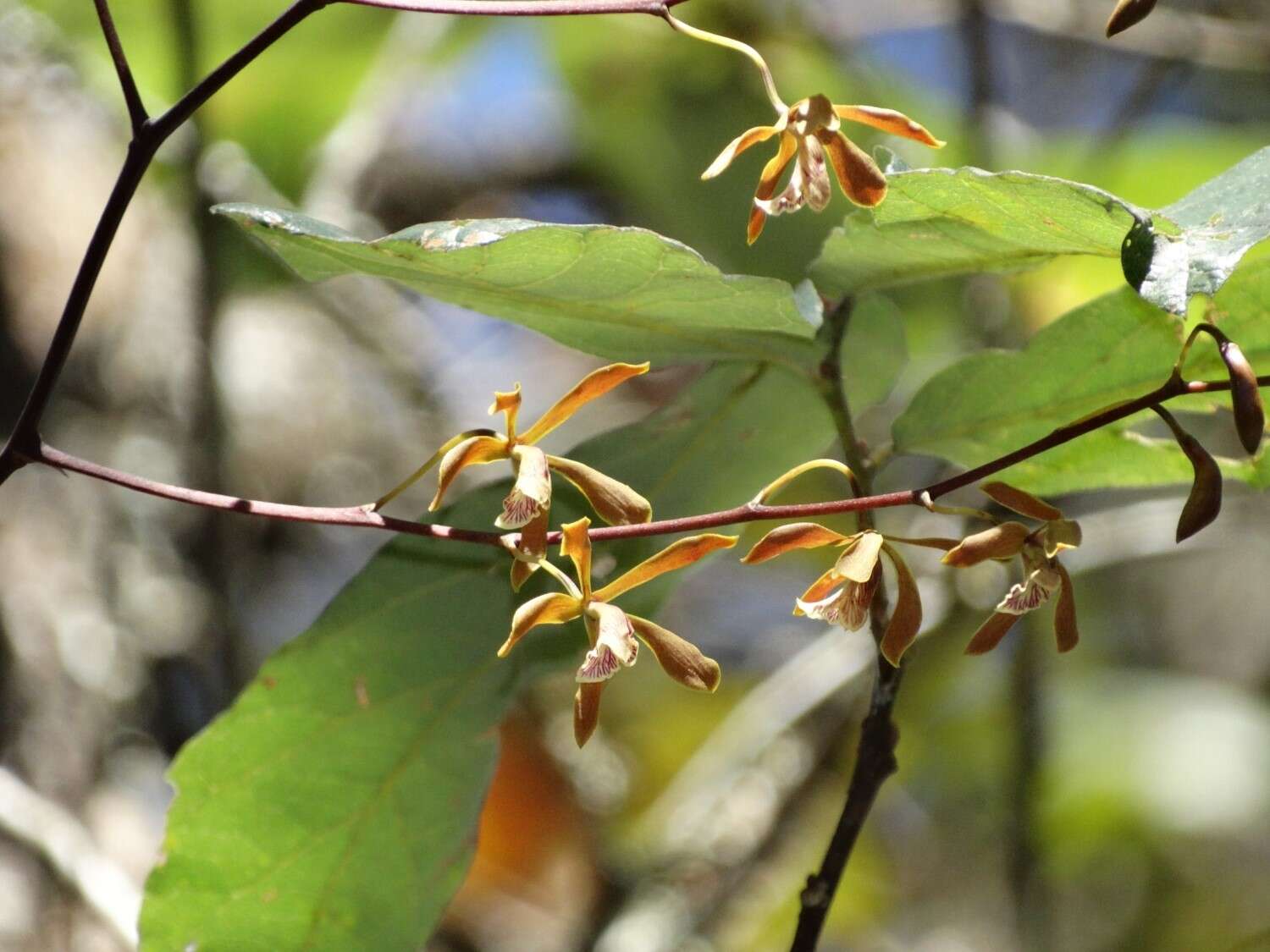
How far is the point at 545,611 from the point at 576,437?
1.60 metres

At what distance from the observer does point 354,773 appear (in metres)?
0.72

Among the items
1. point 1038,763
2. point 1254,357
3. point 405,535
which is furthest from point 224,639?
point 1254,357

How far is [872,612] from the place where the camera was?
586 millimetres

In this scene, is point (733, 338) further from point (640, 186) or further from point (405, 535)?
point (640, 186)

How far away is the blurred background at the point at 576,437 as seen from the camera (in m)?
1.39

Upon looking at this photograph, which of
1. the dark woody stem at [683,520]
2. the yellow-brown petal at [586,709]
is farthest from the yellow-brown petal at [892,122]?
the yellow-brown petal at [586,709]

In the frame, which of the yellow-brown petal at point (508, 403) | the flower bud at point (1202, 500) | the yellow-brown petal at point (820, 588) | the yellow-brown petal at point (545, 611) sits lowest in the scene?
the yellow-brown petal at point (545, 611)

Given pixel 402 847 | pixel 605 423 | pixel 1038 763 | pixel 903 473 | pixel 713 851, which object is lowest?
pixel 402 847

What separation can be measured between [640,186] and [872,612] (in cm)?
137

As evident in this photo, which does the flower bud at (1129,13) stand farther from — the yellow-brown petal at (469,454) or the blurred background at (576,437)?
the blurred background at (576,437)

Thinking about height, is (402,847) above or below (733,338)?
below

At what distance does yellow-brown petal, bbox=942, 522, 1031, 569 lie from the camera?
49 centimetres

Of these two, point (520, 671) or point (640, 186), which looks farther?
point (640, 186)

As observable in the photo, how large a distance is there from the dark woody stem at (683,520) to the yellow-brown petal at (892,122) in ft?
0.39
